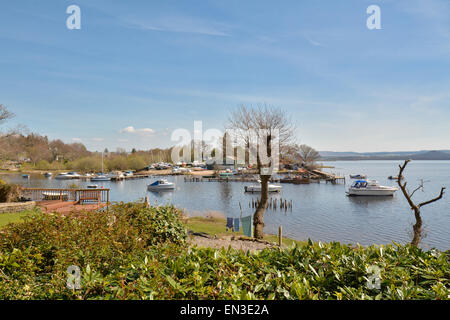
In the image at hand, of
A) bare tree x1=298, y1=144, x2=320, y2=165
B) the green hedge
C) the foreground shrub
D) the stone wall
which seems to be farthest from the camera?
bare tree x1=298, y1=144, x2=320, y2=165

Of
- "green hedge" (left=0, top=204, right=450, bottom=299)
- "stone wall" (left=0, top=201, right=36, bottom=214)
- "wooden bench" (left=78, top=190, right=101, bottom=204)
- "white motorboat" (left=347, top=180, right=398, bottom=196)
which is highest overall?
"green hedge" (left=0, top=204, right=450, bottom=299)

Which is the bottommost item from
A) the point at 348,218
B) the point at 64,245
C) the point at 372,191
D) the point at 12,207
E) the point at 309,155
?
the point at 348,218

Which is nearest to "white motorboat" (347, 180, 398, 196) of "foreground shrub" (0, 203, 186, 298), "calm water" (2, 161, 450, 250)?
"calm water" (2, 161, 450, 250)

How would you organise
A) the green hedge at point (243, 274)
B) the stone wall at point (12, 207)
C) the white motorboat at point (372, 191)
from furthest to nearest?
1. the white motorboat at point (372, 191)
2. the stone wall at point (12, 207)
3. the green hedge at point (243, 274)

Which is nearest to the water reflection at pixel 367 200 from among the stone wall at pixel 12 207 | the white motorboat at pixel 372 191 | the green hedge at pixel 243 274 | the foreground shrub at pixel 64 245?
the white motorboat at pixel 372 191

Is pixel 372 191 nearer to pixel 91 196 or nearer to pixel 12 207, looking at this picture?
pixel 91 196

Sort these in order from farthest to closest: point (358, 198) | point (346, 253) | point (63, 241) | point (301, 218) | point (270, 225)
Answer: point (358, 198) → point (301, 218) → point (270, 225) → point (63, 241) → point (346, 253)

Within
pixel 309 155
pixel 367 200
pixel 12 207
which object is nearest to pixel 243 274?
pixel 12 207

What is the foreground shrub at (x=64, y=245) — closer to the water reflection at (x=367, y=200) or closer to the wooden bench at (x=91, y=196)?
the wooden bench at (x=91, y=196)

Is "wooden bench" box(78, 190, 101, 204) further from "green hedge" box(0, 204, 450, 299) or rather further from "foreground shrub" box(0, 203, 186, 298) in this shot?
"green hedge" box(0, 204, 450, 299)

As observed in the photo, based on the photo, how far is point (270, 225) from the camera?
A: 81.5 ft

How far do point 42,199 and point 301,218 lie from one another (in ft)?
74.0
